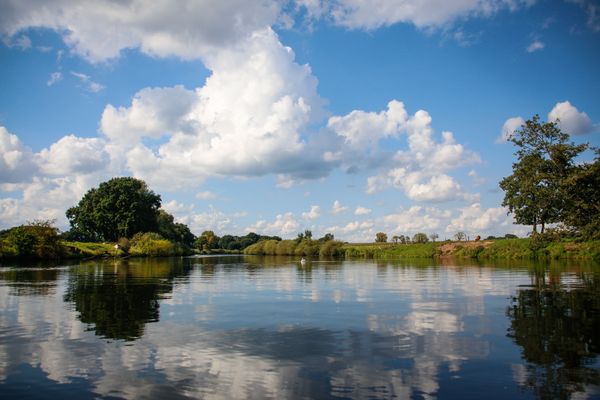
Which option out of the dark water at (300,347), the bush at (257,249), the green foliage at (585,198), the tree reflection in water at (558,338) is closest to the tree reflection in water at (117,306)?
the dark water at (300,347)

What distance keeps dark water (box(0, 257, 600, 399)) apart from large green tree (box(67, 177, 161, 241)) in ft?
321

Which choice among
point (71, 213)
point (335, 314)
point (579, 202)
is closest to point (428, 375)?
point (335, 314)

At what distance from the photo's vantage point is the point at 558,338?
50.0 feet

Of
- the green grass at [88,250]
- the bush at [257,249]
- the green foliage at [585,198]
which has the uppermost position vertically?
the green foliage at [585,198]

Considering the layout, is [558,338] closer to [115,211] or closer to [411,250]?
[411,250]

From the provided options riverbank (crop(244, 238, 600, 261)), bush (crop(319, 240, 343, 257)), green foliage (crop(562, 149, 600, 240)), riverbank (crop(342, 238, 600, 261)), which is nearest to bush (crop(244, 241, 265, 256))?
riverbank (crop(244, 238, 600, 261))

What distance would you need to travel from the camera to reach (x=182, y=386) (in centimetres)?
1069

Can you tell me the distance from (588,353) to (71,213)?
13968 centimetres

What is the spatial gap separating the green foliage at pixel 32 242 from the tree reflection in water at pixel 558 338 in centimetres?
8692

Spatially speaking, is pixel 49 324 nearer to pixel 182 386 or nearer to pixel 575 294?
pixel 182 386

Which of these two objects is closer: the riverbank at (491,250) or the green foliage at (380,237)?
the riverbank at (491,250)

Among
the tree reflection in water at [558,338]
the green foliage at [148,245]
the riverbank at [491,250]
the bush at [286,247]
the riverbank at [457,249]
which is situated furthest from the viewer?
the bush at [286,247]

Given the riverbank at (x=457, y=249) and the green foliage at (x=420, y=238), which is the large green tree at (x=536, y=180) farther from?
the green foliage at (x=420, y=238)

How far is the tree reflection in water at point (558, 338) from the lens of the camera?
1082cm
